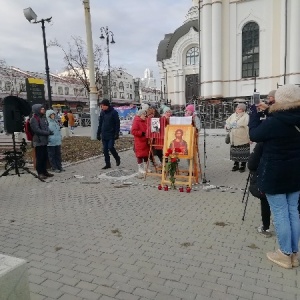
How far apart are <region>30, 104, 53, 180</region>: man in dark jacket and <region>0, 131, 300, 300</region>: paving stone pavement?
37.3 inches

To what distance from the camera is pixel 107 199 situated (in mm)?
6289

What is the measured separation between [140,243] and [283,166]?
2074mm

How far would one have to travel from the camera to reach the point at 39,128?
8.04 m

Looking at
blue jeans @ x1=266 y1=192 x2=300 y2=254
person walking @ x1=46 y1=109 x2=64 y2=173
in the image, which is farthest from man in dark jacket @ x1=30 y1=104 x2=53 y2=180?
blue jeans @ x1=266 y1=192 x2=300 y2=254

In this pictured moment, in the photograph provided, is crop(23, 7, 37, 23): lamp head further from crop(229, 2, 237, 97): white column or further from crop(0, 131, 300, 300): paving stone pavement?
crop(229, 2, 237, 97): white column

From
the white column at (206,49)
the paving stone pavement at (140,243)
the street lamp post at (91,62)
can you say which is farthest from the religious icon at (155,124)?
the white column at (206,49)

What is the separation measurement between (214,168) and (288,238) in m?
5.60

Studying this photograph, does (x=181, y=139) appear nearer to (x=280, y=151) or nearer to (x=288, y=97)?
(x=280, y=151)

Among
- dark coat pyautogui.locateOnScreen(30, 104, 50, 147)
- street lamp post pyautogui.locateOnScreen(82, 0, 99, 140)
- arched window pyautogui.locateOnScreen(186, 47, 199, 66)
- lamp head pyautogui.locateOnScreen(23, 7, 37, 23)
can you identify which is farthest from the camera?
arched window pyautogui.locateOnScreen(186, 47, 199, 66)

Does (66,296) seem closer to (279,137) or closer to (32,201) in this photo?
(279,137)

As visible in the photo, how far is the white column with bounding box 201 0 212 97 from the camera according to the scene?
2920cm

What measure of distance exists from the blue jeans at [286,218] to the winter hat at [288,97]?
949 mm

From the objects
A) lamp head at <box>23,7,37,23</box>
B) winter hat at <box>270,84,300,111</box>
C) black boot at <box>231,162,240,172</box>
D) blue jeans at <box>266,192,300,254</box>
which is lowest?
black boot at <box>231,162,240,172</box>

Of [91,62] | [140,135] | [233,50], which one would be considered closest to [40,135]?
[140,135]
